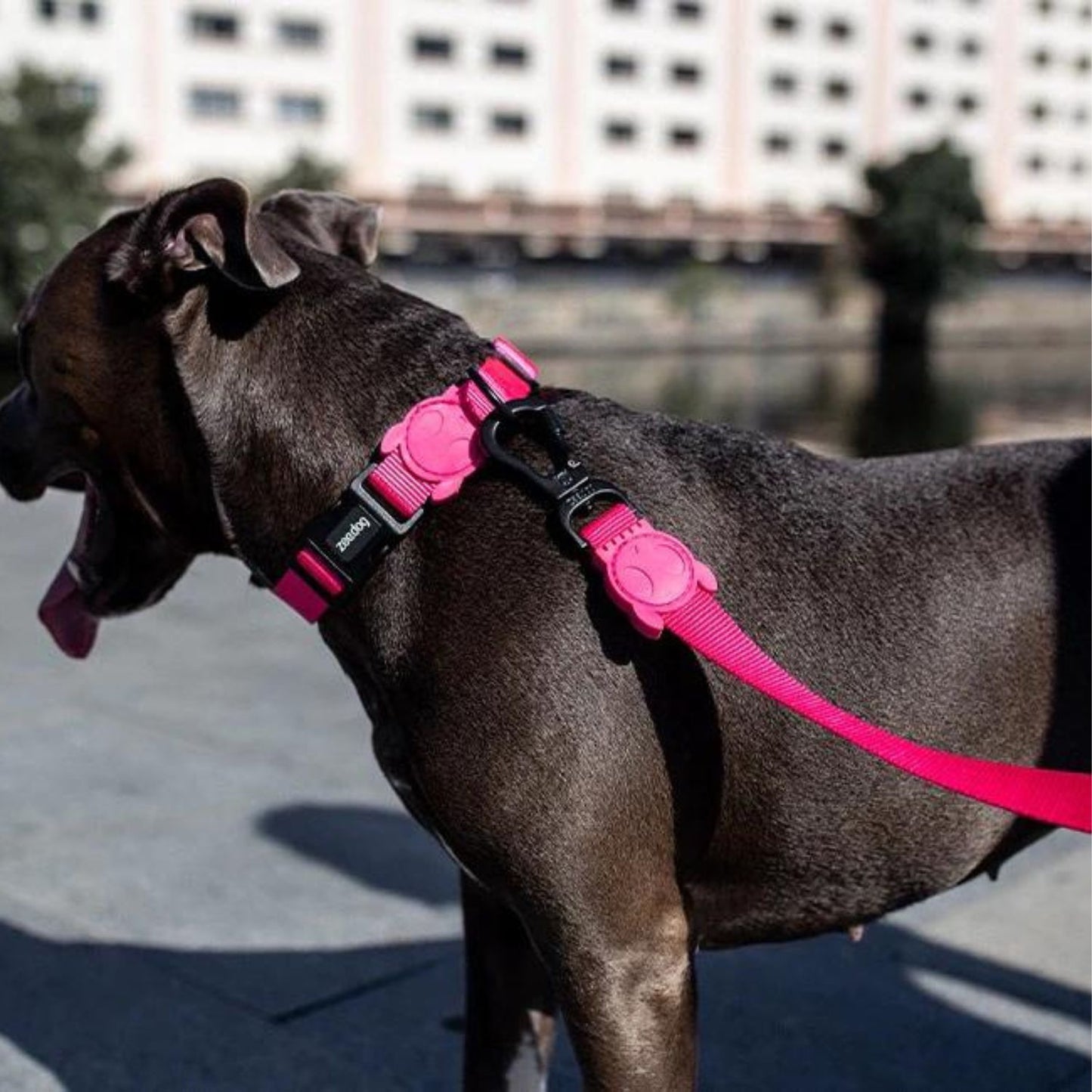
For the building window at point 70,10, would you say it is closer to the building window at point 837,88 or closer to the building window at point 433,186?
the building window at point 433,186

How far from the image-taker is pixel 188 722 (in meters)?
6.30

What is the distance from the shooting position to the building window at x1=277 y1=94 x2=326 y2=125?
55719 mm

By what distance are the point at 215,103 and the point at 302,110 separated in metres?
3.06

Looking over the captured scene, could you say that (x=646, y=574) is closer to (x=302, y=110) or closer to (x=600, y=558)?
(x=600, y=558)

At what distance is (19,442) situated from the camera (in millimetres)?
2748

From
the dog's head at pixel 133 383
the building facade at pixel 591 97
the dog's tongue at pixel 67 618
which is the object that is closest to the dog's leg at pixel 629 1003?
the dog's head at pixel 133 383

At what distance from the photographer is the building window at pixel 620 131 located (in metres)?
62.5

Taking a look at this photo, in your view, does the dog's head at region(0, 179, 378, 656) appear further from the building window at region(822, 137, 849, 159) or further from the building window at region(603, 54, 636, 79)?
the building window at region(822, 137, 849, 159)

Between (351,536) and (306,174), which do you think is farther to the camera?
(306,174)

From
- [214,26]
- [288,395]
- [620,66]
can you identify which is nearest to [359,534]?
[288,395]

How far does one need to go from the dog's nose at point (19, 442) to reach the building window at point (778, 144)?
66863 millimetres

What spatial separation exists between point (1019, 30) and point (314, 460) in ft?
259

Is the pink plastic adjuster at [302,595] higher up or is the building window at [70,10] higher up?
the building window at [70,10]

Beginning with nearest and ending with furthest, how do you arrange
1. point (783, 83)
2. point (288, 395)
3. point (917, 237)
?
point (288, 395) < point (917, 237) < point (783, 83)
